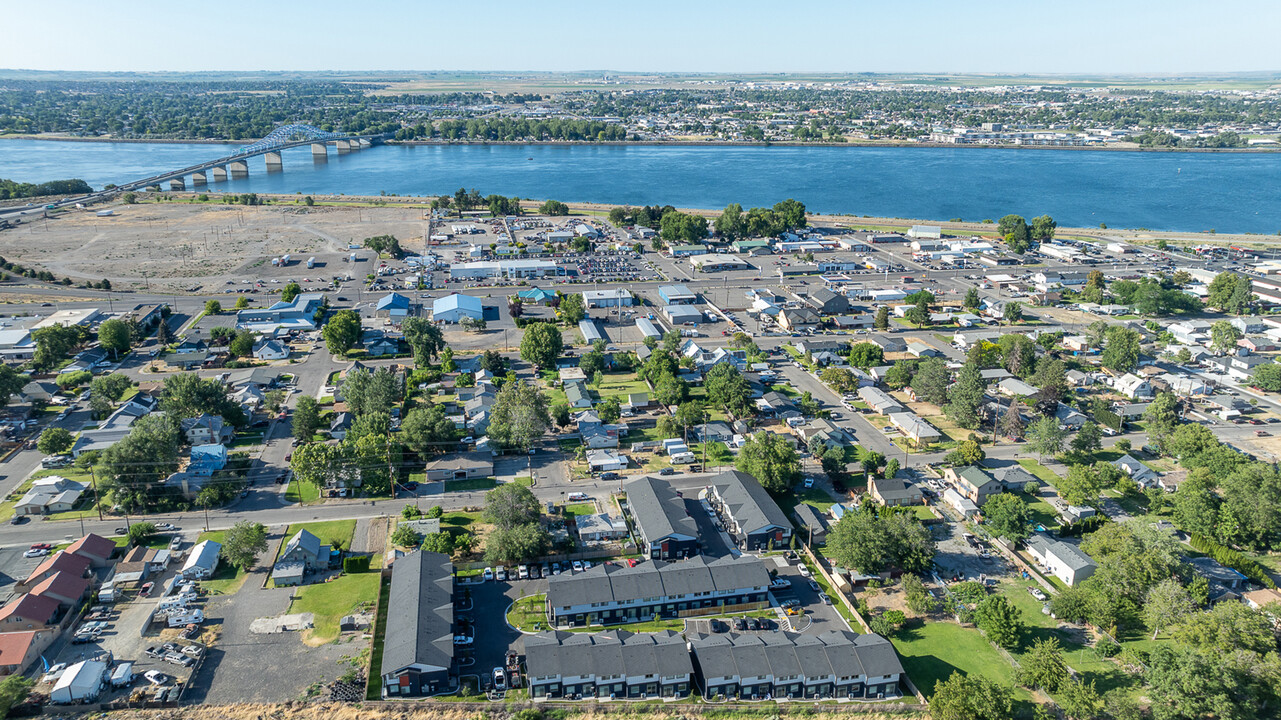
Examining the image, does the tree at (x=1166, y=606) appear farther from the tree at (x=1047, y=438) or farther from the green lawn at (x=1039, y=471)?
the tree at (x=1047, y=438)

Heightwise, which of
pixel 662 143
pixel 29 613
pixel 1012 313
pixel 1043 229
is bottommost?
pixel 29 613

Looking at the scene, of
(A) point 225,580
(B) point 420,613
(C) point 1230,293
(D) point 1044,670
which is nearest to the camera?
(D) point 1044,670

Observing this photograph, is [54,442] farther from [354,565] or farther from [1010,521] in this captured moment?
[1010,521]

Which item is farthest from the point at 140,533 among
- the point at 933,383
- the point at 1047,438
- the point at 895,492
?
the point at 1047,438

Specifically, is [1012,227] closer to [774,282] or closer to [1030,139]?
[774,282]

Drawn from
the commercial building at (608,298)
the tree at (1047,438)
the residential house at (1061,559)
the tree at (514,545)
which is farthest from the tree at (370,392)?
the tree at (1047,438)
